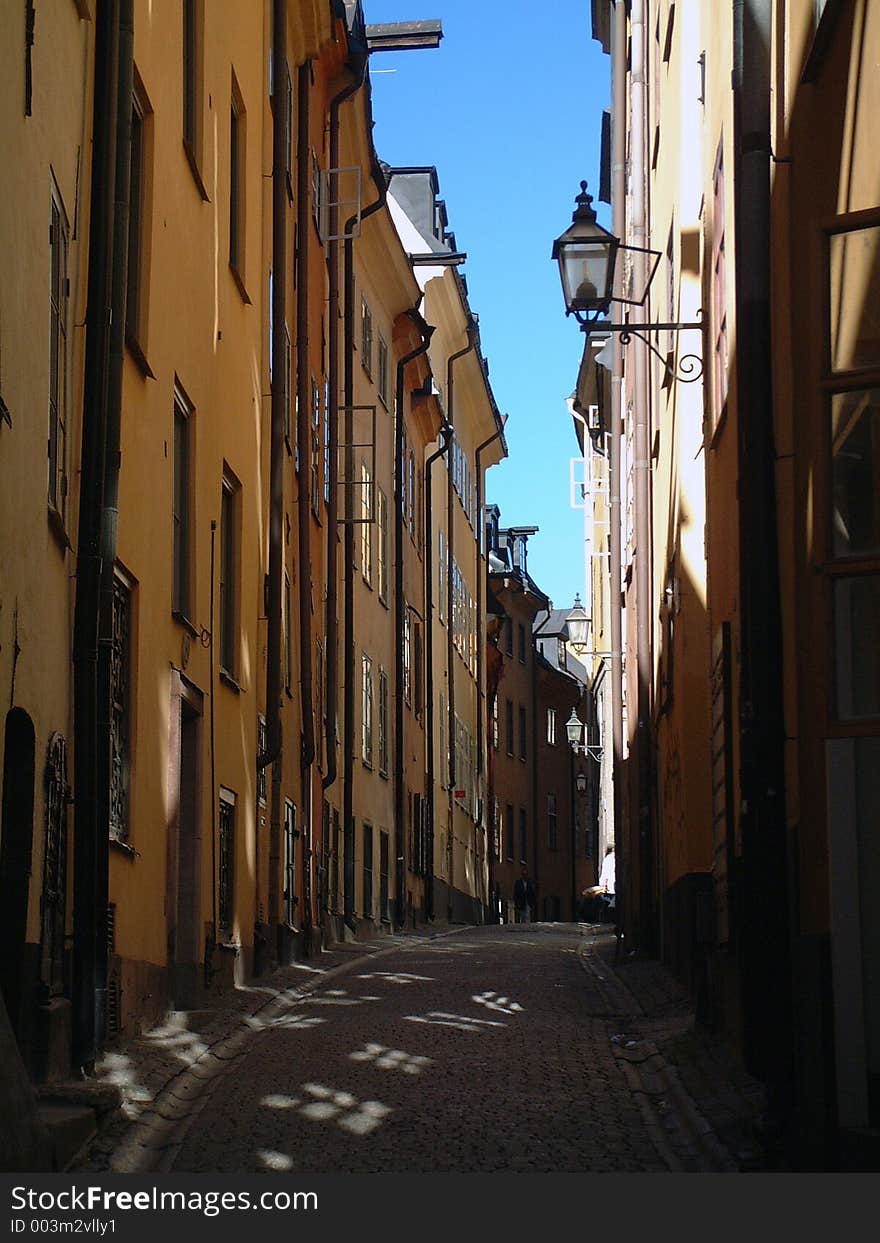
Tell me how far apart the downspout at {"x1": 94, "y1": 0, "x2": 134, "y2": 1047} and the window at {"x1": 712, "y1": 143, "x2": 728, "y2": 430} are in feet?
11.9

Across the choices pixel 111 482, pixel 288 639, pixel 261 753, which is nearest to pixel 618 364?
pixel 288 639

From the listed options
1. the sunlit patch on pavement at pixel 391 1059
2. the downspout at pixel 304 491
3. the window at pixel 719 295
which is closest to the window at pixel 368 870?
the downspout at pixel 304 491

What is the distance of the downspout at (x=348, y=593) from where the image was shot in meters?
26.2

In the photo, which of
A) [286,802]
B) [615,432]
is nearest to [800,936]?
[286,802]

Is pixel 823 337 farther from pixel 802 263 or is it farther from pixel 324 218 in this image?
pixel 324 218

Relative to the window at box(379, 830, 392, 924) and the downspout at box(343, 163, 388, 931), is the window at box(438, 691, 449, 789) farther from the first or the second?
the downspout at box(343, 163, 388, 931)

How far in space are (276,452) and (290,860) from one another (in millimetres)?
4330

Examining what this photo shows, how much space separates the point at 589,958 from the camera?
22797mm

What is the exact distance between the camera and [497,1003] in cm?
1561

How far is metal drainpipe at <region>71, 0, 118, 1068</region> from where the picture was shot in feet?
34.3

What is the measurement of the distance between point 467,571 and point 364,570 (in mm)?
18720

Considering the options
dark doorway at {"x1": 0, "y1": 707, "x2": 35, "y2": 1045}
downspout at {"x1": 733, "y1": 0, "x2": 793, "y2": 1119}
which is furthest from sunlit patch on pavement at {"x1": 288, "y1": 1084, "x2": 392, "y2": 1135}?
downspout at {"x1": 733, "y1": 0, "x2": 793, "y2": 1119}

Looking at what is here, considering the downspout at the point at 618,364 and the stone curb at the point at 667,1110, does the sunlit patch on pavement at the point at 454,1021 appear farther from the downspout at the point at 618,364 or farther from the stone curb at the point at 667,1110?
the downspout at the point at 618,364

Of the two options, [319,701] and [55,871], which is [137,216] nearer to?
[55,871]
